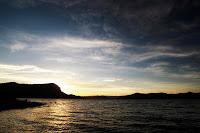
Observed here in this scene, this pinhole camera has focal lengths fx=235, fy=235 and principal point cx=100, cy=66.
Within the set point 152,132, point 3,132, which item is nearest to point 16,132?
point 3,132

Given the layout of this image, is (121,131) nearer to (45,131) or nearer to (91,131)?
(91,131)

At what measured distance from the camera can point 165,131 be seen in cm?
4038

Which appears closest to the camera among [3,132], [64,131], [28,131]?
[3,132]

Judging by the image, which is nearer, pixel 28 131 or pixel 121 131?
pixel 28 131

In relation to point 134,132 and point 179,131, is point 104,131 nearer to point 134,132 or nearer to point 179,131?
point 134,132

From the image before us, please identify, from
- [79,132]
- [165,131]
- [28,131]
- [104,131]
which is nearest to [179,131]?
[165,131]

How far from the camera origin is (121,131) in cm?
4031

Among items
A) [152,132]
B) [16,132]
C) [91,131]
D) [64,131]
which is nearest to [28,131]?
[16,132]

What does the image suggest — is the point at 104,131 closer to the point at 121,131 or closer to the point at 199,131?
the point at 121,131

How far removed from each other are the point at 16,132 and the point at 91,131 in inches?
477

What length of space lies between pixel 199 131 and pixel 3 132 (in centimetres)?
3170

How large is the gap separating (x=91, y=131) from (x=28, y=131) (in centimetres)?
1032

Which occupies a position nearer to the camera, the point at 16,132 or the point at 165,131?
the point at 16,132

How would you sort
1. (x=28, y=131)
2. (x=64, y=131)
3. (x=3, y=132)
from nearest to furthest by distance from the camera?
1. (x=3, y=132)
2. (x=28, y=131)
3. (x=64, y=131)
